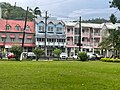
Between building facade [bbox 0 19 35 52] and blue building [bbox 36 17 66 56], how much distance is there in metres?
2.34

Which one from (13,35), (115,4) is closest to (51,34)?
(13,35)

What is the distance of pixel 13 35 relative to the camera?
9388cm

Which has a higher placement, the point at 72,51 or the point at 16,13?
the point at 16,13

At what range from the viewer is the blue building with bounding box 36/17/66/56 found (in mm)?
97062

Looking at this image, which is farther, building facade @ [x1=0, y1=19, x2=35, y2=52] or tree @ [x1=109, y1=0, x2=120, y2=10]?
building facade @ [x1=0, y1=19, x2=35, y2=52]

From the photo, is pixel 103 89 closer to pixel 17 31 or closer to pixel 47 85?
pixel 47 85

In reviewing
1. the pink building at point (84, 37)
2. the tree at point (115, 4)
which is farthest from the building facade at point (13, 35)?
the tree at point (115, 4)

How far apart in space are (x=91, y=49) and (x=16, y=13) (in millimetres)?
34942

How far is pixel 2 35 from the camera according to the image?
3637 inches

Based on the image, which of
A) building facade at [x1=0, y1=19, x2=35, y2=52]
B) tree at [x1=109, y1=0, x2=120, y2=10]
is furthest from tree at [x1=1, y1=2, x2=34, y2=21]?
tree at [x1=109, y1=0, x2=120, y2=10]

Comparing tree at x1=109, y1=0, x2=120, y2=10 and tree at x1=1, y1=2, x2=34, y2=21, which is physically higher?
tree at x1=1, y1=2, x2=34, y2=21

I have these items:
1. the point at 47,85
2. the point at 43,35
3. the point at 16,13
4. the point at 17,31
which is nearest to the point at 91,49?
the point at 43,35

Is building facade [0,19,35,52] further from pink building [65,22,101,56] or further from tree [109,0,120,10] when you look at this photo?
tree [109,0,120,10]

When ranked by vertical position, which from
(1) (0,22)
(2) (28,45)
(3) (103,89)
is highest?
(1) (0,22)
